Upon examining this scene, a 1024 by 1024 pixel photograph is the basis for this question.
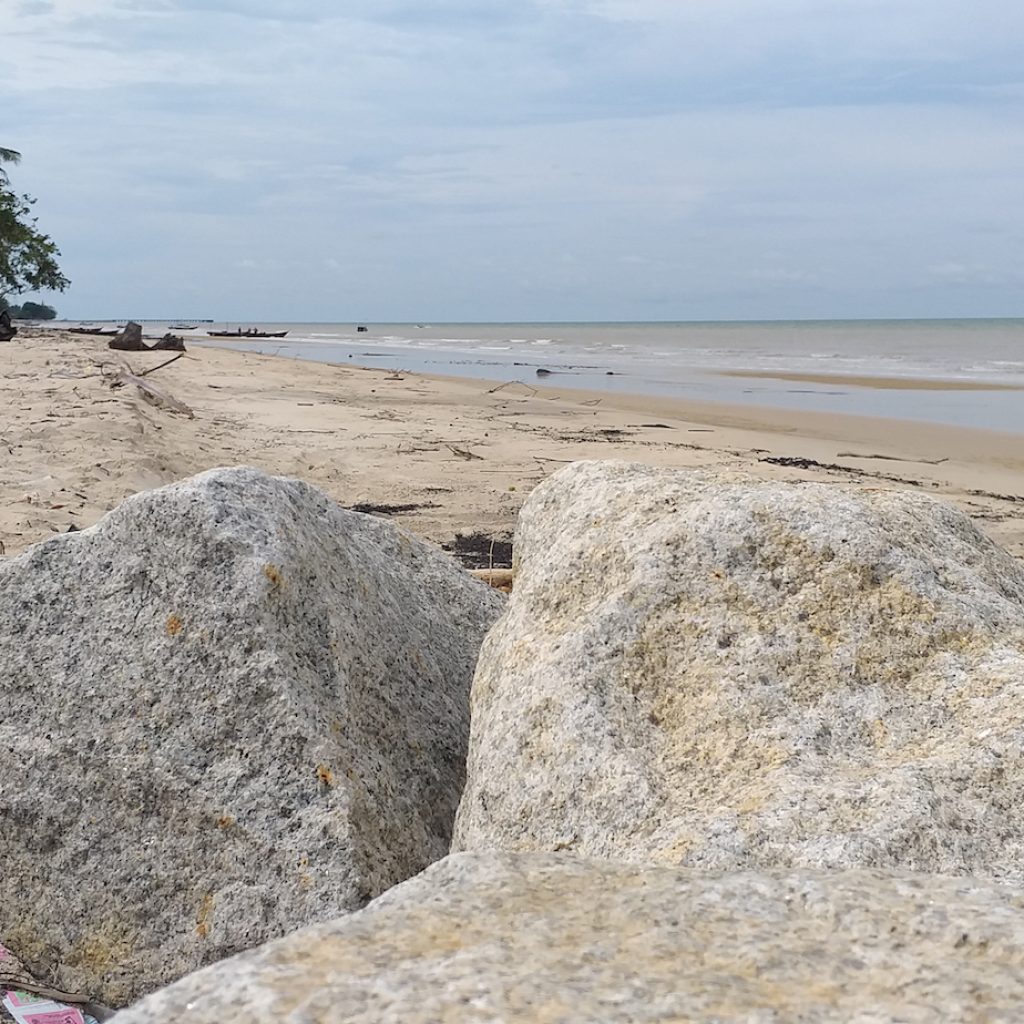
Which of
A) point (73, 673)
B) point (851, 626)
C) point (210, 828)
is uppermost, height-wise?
point (851, 626)

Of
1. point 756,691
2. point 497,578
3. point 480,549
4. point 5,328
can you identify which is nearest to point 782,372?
point 5,328

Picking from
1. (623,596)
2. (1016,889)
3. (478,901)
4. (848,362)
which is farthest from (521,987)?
(848,362)

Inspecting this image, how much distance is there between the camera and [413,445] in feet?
34.9

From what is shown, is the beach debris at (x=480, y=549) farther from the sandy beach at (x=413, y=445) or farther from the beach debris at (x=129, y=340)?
the beach debris at (x=129, y=340)

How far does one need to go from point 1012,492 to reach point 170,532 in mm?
8623

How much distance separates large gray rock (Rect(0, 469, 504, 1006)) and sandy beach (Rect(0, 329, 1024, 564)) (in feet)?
3.80

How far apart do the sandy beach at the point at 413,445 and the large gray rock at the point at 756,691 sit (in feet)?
1.66

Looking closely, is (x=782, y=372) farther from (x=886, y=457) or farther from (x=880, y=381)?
(x=886, y=457)

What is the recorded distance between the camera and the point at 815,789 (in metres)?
1.98

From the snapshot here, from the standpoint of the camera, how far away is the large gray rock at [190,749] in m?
2.43

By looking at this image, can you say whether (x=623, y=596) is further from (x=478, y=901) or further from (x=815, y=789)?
(x=478, y=901)

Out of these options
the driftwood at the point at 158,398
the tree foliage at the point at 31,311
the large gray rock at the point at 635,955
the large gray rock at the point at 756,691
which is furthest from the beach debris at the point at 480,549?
the tree foliage at the point at 31,311

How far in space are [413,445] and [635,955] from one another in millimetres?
9631

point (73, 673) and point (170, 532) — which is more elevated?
point (170, 532)
